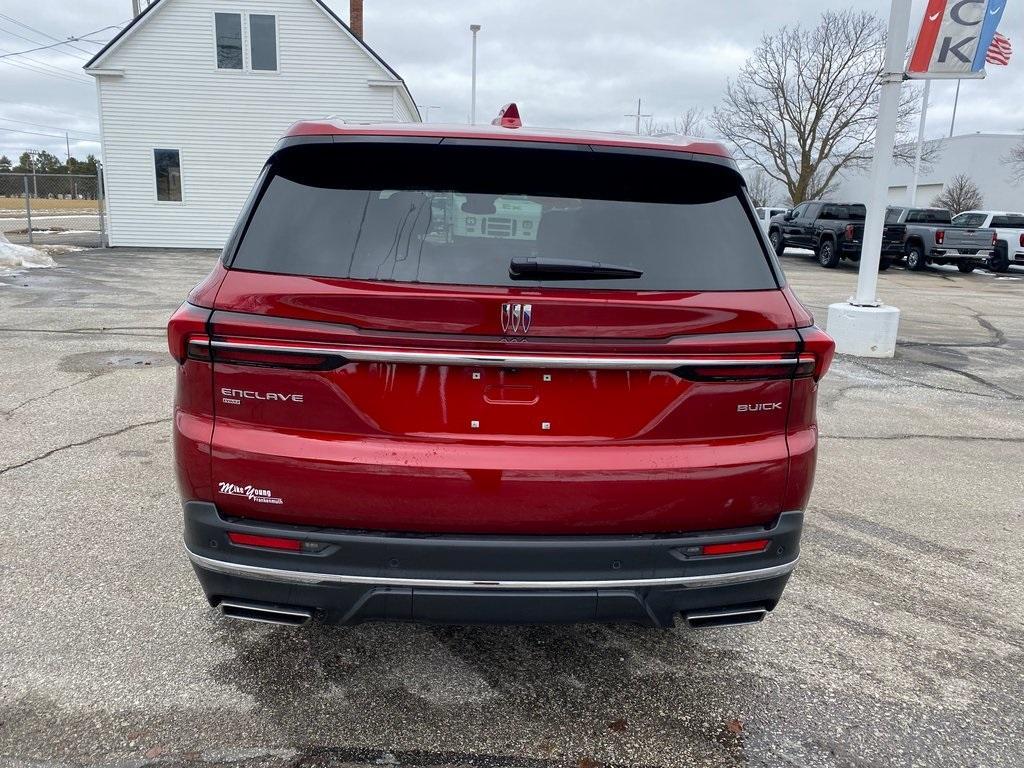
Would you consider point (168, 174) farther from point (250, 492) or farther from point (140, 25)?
point (250, 492)

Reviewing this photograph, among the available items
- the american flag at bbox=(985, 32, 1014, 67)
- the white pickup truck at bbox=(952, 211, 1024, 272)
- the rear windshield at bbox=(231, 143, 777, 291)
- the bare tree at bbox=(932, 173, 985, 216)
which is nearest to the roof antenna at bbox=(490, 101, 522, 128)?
the rear windshield at bbox=(231, 143, 777, 291)

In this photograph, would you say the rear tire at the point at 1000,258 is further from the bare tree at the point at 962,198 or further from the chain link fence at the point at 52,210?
the chain link fence at the point at 52,210

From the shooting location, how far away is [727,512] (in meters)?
2.33

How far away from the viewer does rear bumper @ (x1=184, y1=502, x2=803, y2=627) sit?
2.25 metres

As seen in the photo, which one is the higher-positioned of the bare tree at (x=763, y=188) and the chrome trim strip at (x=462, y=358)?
the bare tree at (x=763, y=188)

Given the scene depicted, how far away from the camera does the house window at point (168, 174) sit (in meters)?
22.5

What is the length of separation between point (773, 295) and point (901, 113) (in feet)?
142

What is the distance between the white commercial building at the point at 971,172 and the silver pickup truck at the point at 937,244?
21.8 metres

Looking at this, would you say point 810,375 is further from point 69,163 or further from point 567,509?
point 69,163

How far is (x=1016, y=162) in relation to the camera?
43.6 metres

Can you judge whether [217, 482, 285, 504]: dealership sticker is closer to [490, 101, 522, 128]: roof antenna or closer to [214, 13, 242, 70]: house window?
[490, 101, 522, 128]: roof antenna

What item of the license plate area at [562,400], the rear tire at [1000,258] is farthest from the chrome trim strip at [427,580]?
the rear tire at [1000,258]

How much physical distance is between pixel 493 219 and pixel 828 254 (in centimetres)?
2461

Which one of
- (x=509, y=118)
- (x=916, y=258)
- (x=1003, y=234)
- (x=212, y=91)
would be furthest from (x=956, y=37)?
(x=212, y=91)
